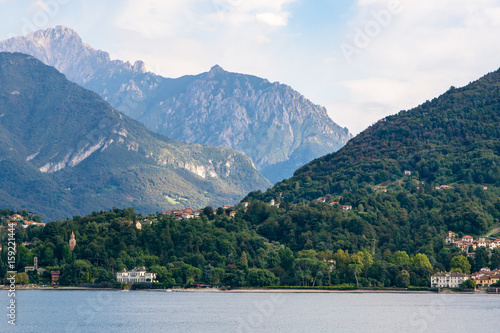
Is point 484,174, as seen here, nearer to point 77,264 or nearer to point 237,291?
point 237,291

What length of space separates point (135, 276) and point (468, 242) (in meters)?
60.7

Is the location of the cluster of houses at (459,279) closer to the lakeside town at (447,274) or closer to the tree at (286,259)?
the lakeside town at (447,274)

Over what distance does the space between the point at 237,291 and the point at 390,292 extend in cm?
2436

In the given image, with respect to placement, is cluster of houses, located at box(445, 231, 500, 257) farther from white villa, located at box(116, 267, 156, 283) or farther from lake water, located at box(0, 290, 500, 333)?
white villa, located at box(116, 267, 156, 283)

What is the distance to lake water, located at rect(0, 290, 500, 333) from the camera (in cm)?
8494

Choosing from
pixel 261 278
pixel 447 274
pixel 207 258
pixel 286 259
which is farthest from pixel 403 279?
pixel 207 258

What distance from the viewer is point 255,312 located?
99.6 meters

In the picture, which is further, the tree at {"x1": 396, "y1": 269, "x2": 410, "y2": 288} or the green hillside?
the green hillside

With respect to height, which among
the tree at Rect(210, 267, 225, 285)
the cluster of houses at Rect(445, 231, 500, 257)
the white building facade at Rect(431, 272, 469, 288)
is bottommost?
the white building facade at Rect(431, 272, 469, 288)

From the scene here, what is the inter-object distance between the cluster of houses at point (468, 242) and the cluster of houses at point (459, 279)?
10.5 meters

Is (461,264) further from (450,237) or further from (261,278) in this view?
(261,278)

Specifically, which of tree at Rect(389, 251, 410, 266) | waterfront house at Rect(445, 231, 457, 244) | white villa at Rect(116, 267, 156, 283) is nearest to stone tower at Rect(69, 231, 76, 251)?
white villa at Rect(116, 267, 156, 283)

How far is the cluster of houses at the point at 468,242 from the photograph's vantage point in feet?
487

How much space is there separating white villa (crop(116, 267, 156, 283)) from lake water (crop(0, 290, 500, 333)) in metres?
13.1
